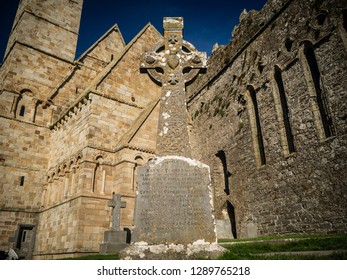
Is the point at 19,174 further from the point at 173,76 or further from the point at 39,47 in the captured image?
the point at 173,76

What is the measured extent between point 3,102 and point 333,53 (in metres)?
16.1

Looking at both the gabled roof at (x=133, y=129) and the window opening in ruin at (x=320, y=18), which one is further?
the gabled roof at (x=133, y=129)

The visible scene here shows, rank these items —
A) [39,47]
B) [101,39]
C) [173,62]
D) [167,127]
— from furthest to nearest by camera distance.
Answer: [101,39], [39,47], [173,62], [167,127]

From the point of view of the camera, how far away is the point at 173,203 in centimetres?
460

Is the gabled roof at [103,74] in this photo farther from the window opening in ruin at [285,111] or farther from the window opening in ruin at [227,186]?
the window opening in ruin at [285,111]

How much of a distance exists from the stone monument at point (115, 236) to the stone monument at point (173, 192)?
17.8ft

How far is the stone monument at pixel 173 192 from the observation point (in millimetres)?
4426

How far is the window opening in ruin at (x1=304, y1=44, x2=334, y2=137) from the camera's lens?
892cm

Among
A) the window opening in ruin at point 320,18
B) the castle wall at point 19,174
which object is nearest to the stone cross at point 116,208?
the castle wall at point 19,174

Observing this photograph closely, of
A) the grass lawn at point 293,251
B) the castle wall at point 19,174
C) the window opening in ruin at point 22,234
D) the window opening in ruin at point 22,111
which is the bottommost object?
the grass lawn at point 293,251

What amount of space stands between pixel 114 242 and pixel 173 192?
5.86 m

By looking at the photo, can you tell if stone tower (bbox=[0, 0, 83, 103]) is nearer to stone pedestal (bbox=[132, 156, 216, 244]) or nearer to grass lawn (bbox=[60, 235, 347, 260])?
stone pedestal (bbox=[132, 156, 216, 244])

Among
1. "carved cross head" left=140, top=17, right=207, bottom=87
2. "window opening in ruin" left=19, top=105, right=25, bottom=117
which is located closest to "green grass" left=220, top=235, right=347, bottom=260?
"carved cross head" left=140, top=17, right=207, bottom=87

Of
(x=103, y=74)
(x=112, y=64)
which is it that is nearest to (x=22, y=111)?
(x=103, y=74)
